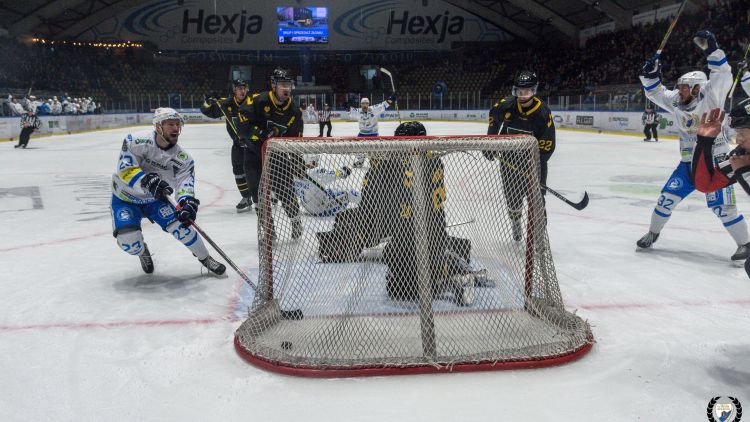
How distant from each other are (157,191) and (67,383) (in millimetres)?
1199

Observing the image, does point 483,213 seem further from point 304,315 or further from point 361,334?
point 304,315

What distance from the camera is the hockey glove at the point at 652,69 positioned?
3686mm

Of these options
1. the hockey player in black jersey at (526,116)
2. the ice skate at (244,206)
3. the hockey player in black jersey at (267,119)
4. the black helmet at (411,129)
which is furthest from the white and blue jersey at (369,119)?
the black helmet at (411,129)

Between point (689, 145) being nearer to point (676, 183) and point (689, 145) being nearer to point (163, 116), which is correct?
point (676, 183)

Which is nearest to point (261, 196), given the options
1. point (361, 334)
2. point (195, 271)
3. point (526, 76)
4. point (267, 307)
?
point (267, 307)

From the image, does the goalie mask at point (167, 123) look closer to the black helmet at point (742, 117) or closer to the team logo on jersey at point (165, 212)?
the team logo on jersey at point (165, 212)

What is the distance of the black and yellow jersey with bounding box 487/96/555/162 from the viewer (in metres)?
4.16

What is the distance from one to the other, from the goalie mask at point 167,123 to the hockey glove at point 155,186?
26 centimetres

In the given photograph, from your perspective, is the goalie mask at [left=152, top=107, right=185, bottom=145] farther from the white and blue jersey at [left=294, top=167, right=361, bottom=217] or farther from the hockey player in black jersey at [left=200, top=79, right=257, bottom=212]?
the hockey player in black jersey at [left=200, top=79, right=257, bottom=212]

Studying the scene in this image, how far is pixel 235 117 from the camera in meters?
5.74

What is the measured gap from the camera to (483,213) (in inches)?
104

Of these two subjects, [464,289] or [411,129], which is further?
[411,129]

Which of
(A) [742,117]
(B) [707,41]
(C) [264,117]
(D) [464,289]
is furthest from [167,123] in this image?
(B) [707,41]

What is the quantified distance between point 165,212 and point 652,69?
307 centimetres
